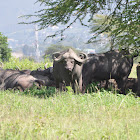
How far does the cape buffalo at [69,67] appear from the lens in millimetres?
8618

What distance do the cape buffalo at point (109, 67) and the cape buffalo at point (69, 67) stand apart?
93 centimetres

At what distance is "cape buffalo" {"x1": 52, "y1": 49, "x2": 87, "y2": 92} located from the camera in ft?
28.3

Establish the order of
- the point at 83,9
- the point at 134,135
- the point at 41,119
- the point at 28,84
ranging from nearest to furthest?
the point at 134,135
the point at 41,119
the point at 83,9
the point at 28,84

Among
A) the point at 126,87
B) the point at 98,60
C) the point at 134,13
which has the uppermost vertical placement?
the point at 134,13

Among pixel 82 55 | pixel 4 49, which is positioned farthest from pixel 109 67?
pixel 4 49

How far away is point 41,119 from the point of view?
4.73 m

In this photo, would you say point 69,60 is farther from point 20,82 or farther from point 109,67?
point 20,82

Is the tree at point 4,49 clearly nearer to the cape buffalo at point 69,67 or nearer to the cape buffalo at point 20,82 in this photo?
the cape buffalo at point 20,82

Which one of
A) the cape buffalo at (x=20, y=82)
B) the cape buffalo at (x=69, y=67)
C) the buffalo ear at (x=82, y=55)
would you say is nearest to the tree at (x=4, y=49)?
the cape buffalo at (x=20, y=82)

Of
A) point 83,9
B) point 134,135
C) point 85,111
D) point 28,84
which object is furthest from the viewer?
point 28,84

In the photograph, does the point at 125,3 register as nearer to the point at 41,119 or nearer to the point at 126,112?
the point at 126,112

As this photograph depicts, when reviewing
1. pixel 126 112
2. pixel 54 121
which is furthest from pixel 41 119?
pixel 126 112

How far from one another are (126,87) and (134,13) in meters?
3.54

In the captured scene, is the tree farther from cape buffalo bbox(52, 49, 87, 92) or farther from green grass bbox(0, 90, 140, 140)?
green grass bbox(0, 90, 140, 140)
